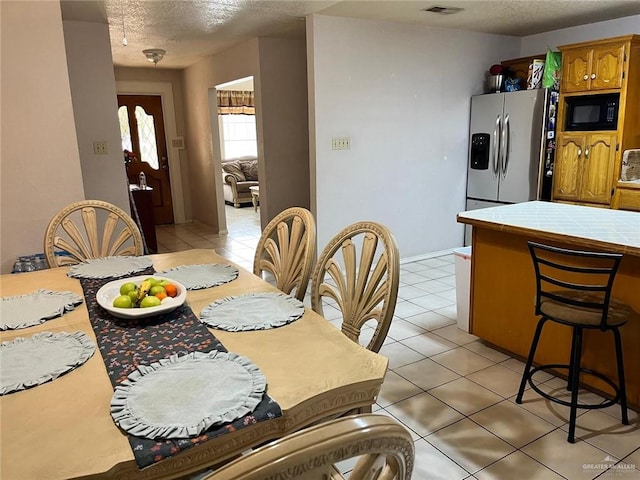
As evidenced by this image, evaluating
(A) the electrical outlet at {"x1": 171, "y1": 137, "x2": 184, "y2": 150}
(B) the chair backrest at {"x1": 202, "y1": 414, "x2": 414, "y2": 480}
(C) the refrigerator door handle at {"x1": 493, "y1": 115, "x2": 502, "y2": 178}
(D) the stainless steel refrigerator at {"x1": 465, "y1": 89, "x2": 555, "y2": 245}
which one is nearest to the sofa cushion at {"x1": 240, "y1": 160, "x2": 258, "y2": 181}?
(A) the electrical outlet at {"x1": 171, "y1": 137, "x2": 184, "y2": 150}

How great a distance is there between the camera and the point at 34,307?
5.16 feet

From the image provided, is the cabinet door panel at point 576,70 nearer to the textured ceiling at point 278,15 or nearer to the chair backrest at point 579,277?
the textured ceiling at point 278,15

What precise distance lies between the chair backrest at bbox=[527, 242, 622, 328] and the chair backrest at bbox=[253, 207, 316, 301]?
1009 millimetres

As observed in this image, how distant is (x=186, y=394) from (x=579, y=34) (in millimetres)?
5000

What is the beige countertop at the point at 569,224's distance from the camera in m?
2.06

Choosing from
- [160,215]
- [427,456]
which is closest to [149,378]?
[427,456]

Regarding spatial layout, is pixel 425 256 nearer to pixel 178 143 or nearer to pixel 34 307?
pixel 34 307

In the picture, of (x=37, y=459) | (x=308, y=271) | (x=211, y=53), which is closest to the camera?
(x=37, y=459)

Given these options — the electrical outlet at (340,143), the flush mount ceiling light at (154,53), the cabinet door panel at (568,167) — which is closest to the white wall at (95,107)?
the flush mount ceiling light at (154,53)

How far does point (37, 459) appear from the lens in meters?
0.85

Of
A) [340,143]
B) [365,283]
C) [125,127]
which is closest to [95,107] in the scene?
[340,143]

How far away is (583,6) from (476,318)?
277 cm

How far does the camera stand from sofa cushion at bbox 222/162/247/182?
866 cm

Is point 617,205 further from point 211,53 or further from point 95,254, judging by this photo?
point 211,53
